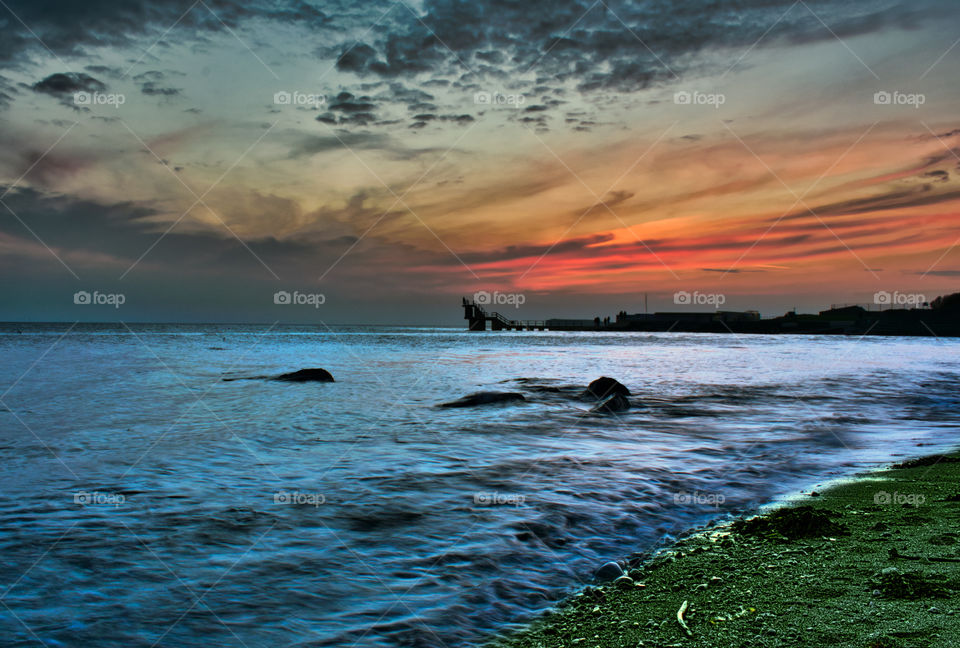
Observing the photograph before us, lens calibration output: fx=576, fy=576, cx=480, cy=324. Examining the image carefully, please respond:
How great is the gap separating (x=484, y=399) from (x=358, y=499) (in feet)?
33.8

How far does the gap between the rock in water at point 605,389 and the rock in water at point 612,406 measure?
132 centimetres

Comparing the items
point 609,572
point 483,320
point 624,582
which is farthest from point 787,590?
point 483,320

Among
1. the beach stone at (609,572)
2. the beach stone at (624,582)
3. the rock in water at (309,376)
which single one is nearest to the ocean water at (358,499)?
the beach stone at (609,572)

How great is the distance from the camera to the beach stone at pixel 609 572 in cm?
484

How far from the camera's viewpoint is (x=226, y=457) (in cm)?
1005

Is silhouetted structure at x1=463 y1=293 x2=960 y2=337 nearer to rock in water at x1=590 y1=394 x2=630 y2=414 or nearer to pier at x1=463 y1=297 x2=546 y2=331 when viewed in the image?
pier at x1=463 y1=297 x2=546 y2=331

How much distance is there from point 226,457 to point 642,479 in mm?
6990

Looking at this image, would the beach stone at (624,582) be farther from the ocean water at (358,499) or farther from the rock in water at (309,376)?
the rock in water at (309,376)

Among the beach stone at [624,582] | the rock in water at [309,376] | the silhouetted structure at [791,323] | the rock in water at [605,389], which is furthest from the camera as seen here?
the silhouetted structure at [791,323]

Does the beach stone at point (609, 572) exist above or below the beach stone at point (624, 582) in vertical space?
→ below

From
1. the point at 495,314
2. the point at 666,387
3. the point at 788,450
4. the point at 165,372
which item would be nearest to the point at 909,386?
the point at 666,387

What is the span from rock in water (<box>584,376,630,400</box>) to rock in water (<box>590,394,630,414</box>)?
132cm

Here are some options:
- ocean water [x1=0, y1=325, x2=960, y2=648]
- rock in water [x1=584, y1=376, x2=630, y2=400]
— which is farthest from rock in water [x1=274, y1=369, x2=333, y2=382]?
rock in water [x1=584, y1=376, x2=630, y2=400]

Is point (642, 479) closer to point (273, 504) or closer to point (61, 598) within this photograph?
point (273, 504)
